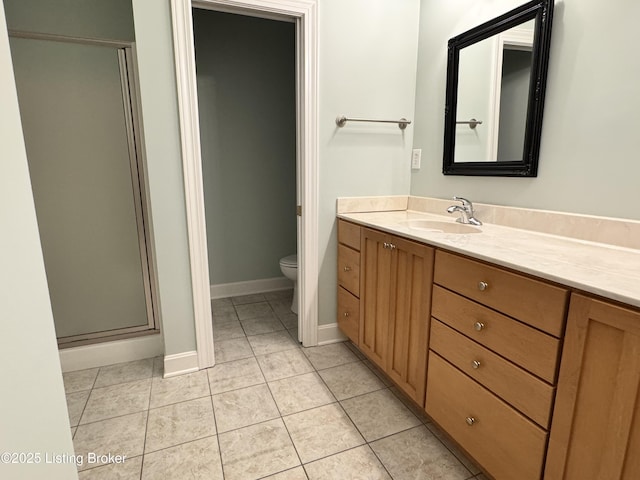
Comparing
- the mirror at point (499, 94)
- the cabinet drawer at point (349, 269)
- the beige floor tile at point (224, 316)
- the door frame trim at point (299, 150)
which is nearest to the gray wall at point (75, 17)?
the door frame trim at point (299, 150)

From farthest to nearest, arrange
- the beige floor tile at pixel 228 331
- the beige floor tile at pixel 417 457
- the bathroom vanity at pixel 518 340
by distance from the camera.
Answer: the beige floor tile at pixel 228 331 → the beige floor tile at pixel 417 457 → the bathroom vanity at pixel 518 340

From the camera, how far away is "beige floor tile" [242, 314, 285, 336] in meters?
2.51

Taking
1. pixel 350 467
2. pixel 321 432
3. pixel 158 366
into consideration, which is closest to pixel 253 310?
pixel 158 366

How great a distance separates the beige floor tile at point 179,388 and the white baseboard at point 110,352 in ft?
0.90

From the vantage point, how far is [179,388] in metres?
1.84

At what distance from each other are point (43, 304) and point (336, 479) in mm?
1130

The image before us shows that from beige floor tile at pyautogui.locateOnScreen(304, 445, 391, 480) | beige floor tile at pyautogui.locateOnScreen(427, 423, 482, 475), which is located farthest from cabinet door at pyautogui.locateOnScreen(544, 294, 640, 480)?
beige floor tile at pyautogui.locateOnScreen(304, 445, 391, 480)

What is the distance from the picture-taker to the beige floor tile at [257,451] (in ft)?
4.35

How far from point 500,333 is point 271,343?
5.22 feet

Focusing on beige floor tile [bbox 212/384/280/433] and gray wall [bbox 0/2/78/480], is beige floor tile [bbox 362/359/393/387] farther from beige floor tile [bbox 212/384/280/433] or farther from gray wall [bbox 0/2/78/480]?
gray wall [bbox 0/2/78/480]

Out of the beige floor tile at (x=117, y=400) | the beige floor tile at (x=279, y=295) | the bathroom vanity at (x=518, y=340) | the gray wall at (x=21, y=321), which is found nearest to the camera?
the gray wall at (x=21, y=321)

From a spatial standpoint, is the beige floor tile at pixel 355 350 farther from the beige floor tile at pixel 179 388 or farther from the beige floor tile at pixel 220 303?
the beige floor tile at pixel 220 303

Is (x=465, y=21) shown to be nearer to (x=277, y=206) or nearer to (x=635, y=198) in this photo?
(x=635, y=198)

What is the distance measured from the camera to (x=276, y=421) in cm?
159
